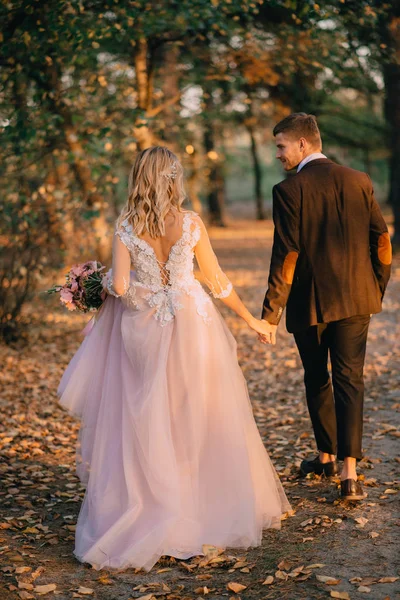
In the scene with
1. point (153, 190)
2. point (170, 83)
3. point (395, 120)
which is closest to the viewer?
point (153, 190)

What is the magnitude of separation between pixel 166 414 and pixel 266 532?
1.00m

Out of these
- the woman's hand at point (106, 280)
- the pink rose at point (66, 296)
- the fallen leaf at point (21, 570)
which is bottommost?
the fallen leaf at point (21, 570)

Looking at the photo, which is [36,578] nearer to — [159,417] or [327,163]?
[159,417]

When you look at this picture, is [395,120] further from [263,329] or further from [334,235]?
[263,329]

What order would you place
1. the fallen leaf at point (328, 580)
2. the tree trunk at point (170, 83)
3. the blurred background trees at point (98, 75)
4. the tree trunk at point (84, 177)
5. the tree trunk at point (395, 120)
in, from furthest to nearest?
the tree trunk at point (395, 120) < the tree trunk at point (170, 83) < the tree trunk at point (84, 177) < the blurred background trees at point (98, 75) < the fallen leaf at point (328, 580)

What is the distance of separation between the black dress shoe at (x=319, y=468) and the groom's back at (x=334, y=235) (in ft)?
4.01

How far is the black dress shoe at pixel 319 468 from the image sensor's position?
17.5ft

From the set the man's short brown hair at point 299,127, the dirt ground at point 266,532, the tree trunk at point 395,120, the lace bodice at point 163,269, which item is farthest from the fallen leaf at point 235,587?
the tree trunk at point 395,120

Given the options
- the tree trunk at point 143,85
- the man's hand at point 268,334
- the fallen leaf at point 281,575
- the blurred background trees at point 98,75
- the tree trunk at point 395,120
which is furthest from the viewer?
the tree trunk at point 395,120

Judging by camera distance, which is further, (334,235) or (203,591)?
(334,235)

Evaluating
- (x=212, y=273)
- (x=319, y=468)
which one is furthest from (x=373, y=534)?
(x=212, y=273)

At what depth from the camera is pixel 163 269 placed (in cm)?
439

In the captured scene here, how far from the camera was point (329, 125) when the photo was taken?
86.9ft

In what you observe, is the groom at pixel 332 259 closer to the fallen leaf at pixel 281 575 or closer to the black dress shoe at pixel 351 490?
the black dress shoe at pixel 351 490
